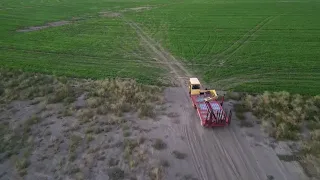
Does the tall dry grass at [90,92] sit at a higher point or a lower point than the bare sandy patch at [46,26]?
lower

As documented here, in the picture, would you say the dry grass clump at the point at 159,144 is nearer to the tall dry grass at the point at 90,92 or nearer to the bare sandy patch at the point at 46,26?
the tall dry grass at the point at 90,92

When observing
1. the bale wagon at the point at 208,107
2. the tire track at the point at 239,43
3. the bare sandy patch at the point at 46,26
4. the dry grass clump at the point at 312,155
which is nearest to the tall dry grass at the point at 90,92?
the bale wagon at the point at 208,107

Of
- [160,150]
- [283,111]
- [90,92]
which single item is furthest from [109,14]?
[160,150]

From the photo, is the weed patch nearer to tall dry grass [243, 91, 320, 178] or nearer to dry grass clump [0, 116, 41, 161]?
tall dry grass [243, 91, 320, 178]

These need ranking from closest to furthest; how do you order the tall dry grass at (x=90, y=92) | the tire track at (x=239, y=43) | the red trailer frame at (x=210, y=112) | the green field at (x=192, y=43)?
the red trailer frame at (x=210, y=112)
the tall dry grass at (x=90, y=92)
the green field at (x=192, y=43)
the tire track at (x=239, y=43)

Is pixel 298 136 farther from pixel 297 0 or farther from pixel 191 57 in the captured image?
pixel 297 0

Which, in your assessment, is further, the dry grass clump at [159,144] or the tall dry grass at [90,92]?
the tall dry grass at [90,92]
